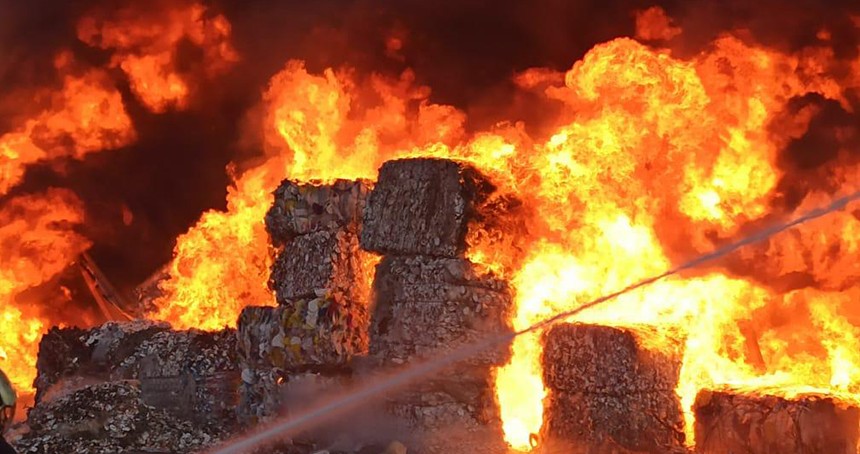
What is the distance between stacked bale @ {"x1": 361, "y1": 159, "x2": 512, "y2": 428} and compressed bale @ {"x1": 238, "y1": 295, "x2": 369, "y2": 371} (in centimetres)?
20

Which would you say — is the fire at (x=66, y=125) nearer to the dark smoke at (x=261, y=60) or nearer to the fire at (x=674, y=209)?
the dark smoke at (x=261, y=60)

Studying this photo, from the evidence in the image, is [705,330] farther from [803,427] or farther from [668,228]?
[803,427]

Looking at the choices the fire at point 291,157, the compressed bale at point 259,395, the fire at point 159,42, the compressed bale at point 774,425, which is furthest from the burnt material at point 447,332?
the fire at point 159,42

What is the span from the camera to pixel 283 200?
7.91 metres

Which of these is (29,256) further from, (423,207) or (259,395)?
(423,207)

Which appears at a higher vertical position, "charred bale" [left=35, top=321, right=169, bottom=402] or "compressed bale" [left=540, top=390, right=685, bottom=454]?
"charred bale" [left=35, top=321, right=169, bottom=402]

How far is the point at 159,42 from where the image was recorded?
41.8 ft

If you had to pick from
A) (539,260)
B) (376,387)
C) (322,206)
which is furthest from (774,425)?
(322,206)

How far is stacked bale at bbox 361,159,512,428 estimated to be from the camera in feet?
23.1

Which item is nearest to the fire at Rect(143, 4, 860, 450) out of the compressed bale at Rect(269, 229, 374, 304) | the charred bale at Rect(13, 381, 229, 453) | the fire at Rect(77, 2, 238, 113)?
the compressed bale at Rect(269, 229, 374, 304)

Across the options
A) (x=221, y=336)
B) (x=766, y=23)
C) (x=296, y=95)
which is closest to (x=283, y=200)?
(x=221, y=336)

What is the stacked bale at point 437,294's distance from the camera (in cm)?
705

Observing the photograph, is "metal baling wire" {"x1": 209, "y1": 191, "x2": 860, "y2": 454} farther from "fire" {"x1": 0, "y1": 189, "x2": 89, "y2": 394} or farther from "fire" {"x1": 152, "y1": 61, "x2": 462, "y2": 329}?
"fire" {"x1": 0, "y1": 189, "x2": 89, "y2": 394}

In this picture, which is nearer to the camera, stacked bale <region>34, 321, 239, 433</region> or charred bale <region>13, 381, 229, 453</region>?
charred bale <region>13, 381, 229, 453</region>
